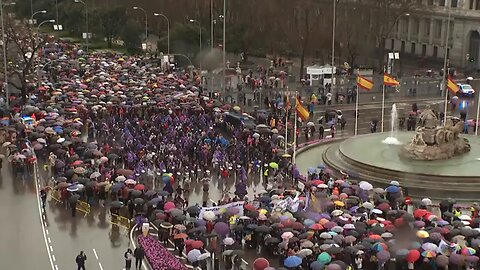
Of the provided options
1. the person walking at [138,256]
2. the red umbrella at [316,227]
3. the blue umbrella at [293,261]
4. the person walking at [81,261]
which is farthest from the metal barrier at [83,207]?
the blue umbrella at [293,261]

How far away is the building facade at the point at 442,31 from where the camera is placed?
8281cm

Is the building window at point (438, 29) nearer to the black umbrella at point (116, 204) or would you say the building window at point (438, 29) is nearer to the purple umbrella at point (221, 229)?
the black umbrella at point (116, 204)

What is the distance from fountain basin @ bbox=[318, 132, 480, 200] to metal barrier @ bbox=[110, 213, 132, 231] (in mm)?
12149

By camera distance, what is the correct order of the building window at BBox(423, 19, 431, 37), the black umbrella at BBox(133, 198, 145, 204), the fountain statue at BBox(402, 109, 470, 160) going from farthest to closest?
the building window at BBox(423, 19, 431, 37), the fountain statue at BBox(402, 109, 470, 160), the black umbrella at BBox(133, 198, 145, 204)

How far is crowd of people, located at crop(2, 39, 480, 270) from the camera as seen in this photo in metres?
27.3

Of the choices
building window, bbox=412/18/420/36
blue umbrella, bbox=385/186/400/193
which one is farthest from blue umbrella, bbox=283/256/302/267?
building window, bbox=412/18/420/36

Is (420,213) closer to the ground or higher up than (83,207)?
higher up

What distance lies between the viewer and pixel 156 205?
1273 inches

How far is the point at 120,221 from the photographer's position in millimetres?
33000

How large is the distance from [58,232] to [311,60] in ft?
189

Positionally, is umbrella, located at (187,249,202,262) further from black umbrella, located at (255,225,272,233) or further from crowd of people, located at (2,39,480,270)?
black umbrella, located at (255,225,272,233)

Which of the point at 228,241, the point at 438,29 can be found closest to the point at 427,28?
the point at 438,29

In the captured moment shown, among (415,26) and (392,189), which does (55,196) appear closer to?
(392,189)

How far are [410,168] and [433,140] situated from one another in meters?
2.23
